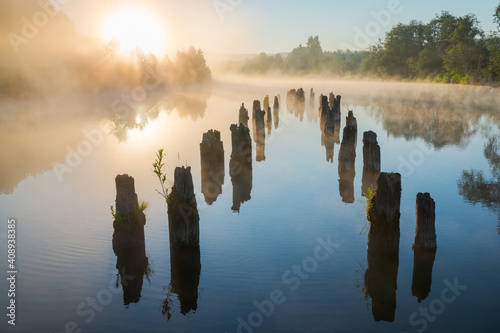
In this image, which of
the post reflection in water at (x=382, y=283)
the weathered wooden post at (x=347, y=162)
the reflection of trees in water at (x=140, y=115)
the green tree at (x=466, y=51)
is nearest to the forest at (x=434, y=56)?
the green tree at (x=466, y=51)

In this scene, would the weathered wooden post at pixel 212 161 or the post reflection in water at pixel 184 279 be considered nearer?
the post reflection in water at pixel 184 279

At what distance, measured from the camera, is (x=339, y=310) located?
30.3ft

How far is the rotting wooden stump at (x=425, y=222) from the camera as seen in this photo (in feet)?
34.6

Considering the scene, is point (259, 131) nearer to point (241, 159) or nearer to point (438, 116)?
point (241, 159)

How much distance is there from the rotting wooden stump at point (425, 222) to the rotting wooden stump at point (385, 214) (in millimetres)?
513

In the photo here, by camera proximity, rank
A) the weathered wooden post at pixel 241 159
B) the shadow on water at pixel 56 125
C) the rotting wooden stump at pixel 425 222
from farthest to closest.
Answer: the shadow on water at pixel 56 125, the weathered wooden post at pixel 241 159, the rotting wooden stump at pixel 425 222

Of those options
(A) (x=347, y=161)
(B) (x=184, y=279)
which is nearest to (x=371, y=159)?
(A) (x=347, y=161)

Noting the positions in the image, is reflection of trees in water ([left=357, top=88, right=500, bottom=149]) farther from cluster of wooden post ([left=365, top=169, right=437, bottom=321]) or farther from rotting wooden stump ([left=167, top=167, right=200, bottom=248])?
rotting wooden stump ([left=167, top=167, right=200, bottom=248])

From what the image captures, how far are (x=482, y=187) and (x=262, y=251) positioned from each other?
37.6 ft

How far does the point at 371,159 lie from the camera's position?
16547 mm

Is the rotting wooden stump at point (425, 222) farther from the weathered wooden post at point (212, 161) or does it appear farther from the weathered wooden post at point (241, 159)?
the weathered wooden post at point (212, 161)

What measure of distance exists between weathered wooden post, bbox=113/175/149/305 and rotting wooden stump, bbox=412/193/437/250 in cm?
705

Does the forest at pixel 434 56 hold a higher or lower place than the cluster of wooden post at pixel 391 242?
higher

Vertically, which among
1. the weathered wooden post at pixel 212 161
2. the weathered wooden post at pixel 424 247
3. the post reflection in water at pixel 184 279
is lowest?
the post reflection in water at pixel 184 279
